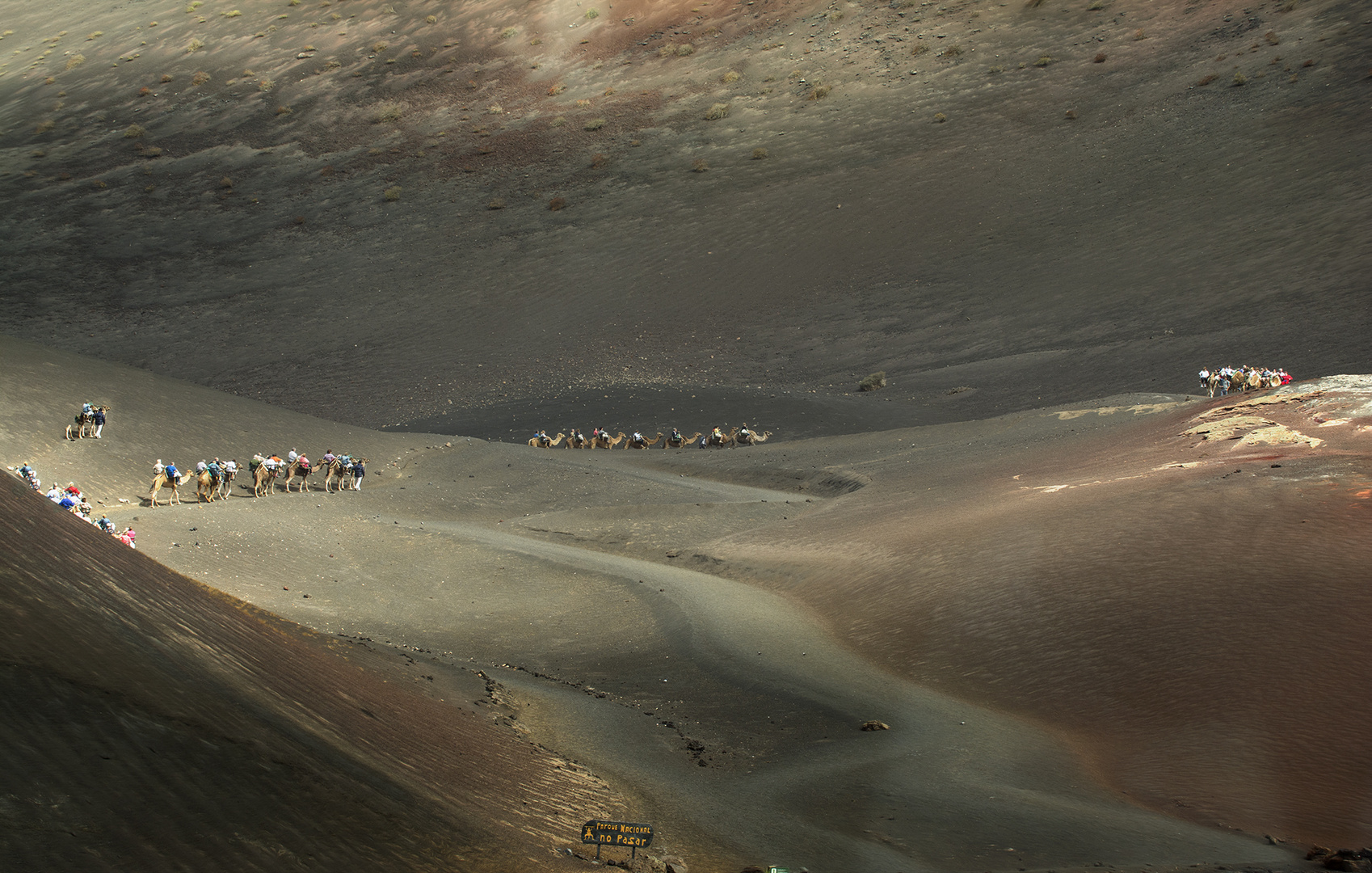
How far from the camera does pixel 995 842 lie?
7.38 meters

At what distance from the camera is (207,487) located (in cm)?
2233

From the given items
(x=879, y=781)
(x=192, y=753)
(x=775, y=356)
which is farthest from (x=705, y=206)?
(x=192, y=753)

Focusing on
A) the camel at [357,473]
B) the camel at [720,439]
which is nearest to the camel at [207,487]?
the camel at [357,473]

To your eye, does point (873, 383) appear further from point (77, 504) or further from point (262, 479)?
point (77, 504)

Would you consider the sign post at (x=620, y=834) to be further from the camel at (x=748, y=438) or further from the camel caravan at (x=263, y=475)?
the camel at (x=748, y=438)

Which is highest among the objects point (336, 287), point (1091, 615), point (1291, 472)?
point (336, 287)

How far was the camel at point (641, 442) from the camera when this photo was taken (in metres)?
34.1

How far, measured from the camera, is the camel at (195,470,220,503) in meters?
22.2

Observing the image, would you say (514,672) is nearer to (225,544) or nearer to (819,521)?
(225,544)

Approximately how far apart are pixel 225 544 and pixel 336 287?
38.9m

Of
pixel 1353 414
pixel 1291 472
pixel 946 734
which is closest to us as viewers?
pixel 946 734

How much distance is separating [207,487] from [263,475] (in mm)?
1561

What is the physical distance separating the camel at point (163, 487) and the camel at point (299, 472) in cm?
262

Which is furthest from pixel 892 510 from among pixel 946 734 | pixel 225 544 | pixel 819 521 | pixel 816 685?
pixel 225 544
